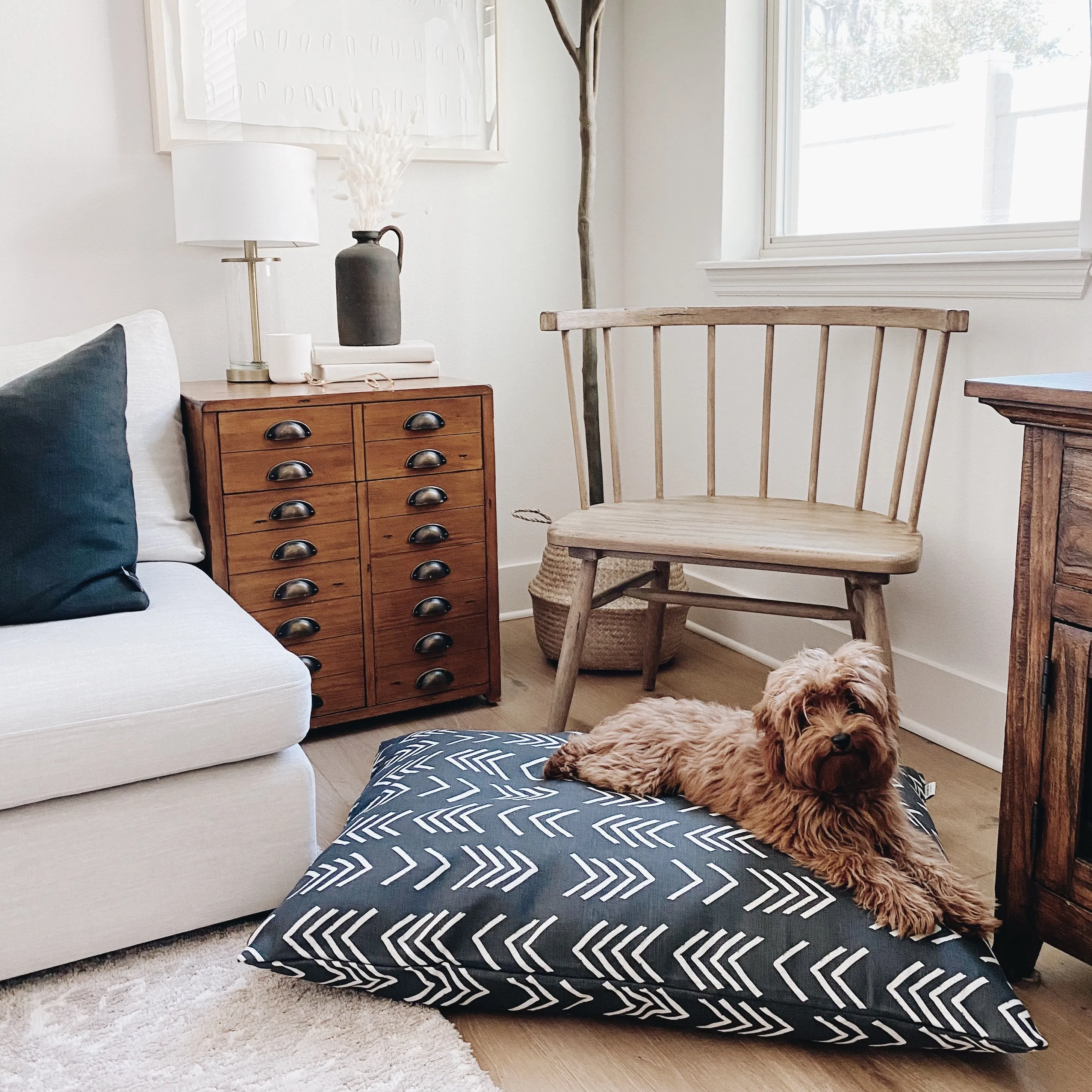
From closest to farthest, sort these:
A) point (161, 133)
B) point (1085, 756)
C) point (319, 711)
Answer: point (1085, 756) → point (319, 711) → point (161, 133)

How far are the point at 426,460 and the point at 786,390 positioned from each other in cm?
88

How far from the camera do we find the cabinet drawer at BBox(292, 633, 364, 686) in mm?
2199

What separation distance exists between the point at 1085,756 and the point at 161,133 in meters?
2.19

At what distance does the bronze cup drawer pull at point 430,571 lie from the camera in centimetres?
228

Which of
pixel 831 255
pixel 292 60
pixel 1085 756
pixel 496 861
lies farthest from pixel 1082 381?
pixel 292 60

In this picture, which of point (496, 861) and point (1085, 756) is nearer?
point (1085, 756)

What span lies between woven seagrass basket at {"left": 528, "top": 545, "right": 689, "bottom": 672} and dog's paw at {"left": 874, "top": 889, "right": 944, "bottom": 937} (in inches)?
49.0

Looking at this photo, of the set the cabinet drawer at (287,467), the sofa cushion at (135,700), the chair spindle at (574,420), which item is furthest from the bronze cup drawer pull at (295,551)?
the chair spindle at (574,420)

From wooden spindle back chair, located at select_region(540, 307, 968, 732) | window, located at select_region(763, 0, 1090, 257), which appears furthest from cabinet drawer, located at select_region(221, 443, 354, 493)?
window, located at select_region(763, 0, 1090, 257)

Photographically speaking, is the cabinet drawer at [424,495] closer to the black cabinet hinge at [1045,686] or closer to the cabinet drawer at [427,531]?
the cabinet drawer at [427,531]

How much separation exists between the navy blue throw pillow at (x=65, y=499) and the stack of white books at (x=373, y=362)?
1.79ft

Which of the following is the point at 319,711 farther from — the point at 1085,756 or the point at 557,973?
the point at 1085,756

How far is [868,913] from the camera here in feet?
4.36

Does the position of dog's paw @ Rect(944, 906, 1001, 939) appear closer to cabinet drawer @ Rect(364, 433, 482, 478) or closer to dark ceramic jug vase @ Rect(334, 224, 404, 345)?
cabinet drawer @ Rect(364, 433, 482, 478)
